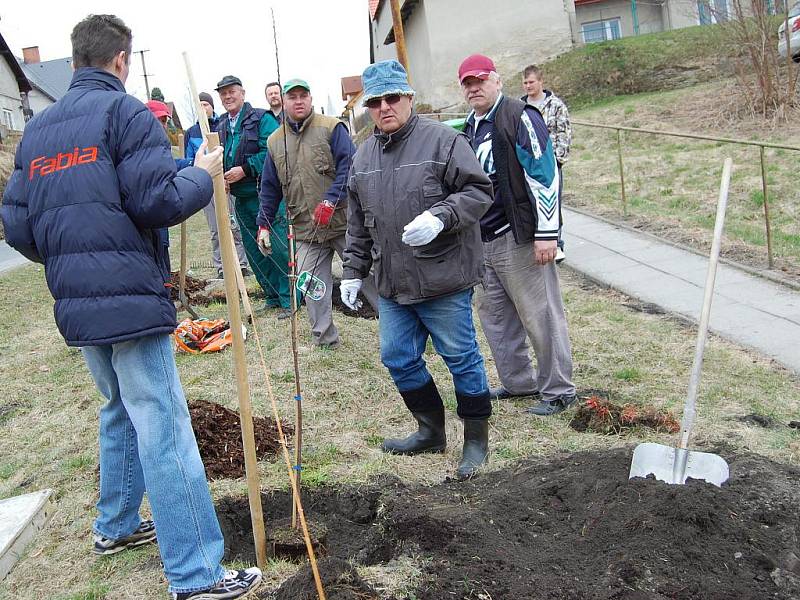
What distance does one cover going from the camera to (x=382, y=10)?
34.4 m

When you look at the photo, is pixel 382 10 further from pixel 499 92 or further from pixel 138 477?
pixel 138 477

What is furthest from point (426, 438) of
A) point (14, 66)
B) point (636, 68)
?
point (14, 66)

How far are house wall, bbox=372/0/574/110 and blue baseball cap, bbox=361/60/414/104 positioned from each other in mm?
19307

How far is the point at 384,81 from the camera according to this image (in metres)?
3.95

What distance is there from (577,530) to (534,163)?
2.16 metres

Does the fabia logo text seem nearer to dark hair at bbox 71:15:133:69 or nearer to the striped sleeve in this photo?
dark hair at bbox 71:15:133:69

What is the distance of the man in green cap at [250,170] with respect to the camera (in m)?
7.68

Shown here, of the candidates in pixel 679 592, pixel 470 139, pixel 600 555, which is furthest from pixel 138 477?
pixel 470 139

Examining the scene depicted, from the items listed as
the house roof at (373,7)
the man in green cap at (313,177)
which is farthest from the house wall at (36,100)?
the man in green cap at (313,177)

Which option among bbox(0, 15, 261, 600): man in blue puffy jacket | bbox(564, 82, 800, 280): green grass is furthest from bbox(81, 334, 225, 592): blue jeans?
bbox(564, 82, 800, 280): green grass

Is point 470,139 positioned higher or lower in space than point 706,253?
higher

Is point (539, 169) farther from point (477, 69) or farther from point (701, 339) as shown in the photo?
point (701, 339)

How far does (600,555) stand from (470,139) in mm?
2668

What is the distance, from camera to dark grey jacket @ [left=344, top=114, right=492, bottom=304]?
3.96 meters
